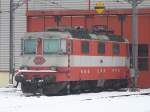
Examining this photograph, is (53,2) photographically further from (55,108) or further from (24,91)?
(55,108)

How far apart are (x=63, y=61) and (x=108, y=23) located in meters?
10.1

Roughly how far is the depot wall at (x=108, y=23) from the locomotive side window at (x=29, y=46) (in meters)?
9.27

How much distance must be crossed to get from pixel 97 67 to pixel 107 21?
7179mm

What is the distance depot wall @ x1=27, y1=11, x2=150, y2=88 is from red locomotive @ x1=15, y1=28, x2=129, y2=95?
479 centimetres

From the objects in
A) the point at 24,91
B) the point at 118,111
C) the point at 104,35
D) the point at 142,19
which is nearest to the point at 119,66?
the point at 104,35

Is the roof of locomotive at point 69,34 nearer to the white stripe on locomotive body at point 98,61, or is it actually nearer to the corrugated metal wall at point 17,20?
the white stripe on locomotive body at point 98,61

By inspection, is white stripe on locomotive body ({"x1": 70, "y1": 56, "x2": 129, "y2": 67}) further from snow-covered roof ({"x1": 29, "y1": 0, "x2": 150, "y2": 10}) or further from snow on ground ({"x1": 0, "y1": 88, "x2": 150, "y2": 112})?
snow-covered roof ({"x1": 29, "y1": 0, "x2": 150, "y2": 10})

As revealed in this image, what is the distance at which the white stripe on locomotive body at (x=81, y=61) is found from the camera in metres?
29.2

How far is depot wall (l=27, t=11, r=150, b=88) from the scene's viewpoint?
122 ft

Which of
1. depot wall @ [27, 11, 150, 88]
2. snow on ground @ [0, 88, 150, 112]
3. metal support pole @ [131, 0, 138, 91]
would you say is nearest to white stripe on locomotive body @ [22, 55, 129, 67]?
metal support pole @ [131, 0, 138, 91]

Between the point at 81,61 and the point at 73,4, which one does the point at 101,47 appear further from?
the point at 73,4

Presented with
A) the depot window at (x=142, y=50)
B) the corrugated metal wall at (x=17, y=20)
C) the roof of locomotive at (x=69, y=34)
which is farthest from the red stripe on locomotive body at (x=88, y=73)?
the corrugated metal wall at (x=17, y=20)

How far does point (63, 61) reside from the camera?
29.2 m

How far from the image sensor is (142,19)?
37.8m
